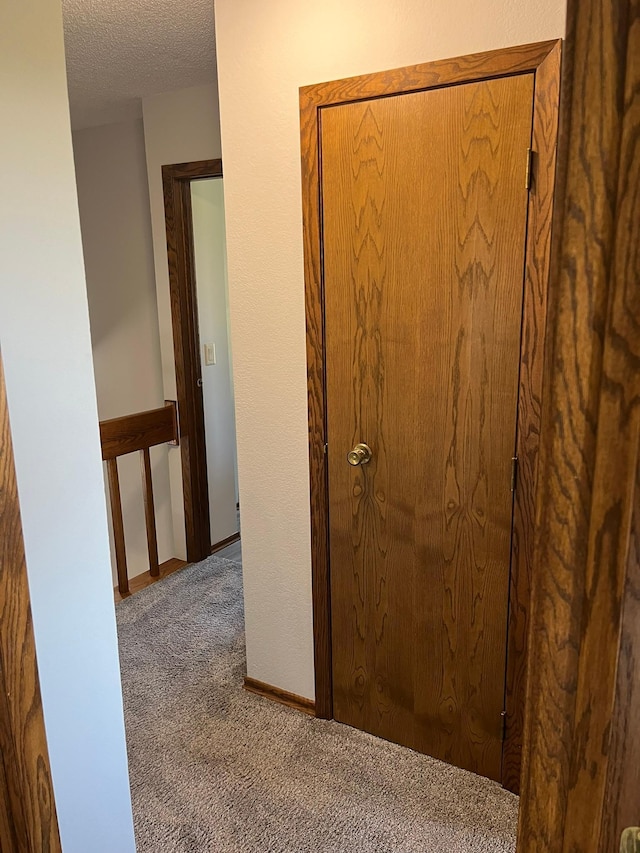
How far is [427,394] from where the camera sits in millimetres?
1843

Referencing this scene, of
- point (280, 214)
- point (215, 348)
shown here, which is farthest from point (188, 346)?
point (280, 214)

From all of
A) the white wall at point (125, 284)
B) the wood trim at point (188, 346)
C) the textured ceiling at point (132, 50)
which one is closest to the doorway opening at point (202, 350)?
the wood trim at point (188, 346)

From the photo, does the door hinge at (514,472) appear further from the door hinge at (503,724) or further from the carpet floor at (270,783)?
the carpet floor at (270,783)

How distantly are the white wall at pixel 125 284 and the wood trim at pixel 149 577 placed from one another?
6.7 inches

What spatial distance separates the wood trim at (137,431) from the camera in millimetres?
2875

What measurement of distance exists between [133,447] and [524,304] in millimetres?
2040

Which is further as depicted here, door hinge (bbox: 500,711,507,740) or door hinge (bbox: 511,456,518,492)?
door hinge (bbox: 500,711,507,740)

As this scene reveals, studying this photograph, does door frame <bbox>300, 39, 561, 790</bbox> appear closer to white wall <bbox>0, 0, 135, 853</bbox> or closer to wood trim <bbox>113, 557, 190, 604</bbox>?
white wall <bbox>0, 0, 135, 853</bbox>

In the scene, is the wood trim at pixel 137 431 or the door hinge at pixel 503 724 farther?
the wood trim at pixel 137 431

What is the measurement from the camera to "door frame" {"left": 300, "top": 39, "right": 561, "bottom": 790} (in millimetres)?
1556

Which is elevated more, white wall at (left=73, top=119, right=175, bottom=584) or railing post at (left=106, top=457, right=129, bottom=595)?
white wall at (left=73, top=119, right=175, bottom=584)

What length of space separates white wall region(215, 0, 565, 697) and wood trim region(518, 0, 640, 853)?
1.33 metres

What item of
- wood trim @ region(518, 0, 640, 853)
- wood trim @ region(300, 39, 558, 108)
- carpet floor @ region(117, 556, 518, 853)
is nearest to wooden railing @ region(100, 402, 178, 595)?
carpet floor @ region(117, 556, 518, 853)

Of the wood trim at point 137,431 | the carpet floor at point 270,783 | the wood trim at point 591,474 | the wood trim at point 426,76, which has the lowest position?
the carpet floor at point 270,783
